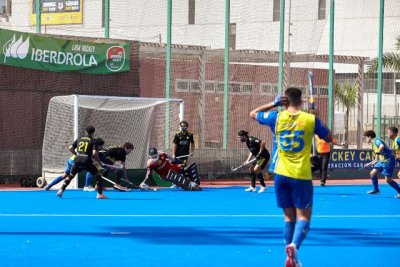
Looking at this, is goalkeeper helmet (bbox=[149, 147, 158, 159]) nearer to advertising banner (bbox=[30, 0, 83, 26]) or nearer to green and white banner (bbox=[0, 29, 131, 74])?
green and white banner (bbox=[0, 29, 131, 74])

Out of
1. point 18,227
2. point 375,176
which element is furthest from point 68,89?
point 18,227

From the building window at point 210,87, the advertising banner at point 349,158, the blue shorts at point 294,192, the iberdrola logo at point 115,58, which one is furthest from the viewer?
the advertising banner at point 349,158

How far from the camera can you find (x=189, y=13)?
34281 mm

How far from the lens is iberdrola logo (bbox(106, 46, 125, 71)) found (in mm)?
29078

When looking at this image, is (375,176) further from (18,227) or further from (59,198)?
(18,227)

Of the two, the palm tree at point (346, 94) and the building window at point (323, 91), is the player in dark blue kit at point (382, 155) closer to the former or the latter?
the building window at point (323, 91)

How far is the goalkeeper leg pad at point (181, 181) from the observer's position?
84.1 ft

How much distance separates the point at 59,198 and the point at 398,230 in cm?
905

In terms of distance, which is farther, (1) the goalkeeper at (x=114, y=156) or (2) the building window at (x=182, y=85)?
(2) the building window at (x=182, y=85)

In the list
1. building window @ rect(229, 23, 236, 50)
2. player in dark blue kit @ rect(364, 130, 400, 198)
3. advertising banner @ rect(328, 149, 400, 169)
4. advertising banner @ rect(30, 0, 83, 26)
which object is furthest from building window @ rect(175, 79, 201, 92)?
advertising banner @ rect(30, 0, 83, 26)

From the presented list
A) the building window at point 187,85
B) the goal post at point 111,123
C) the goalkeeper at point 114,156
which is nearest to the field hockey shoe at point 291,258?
the goalkeeper at point 114,156

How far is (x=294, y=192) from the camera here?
10211 millimetres

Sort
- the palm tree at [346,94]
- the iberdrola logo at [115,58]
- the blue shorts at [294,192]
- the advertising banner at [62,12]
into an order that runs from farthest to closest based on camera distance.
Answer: the palm tree at [346,94], the advertising banner at [62,12], the iberdrola logo at [115,58], the blue shorts at [294,192]

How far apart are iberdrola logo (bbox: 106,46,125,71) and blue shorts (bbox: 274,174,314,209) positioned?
63.1ft
